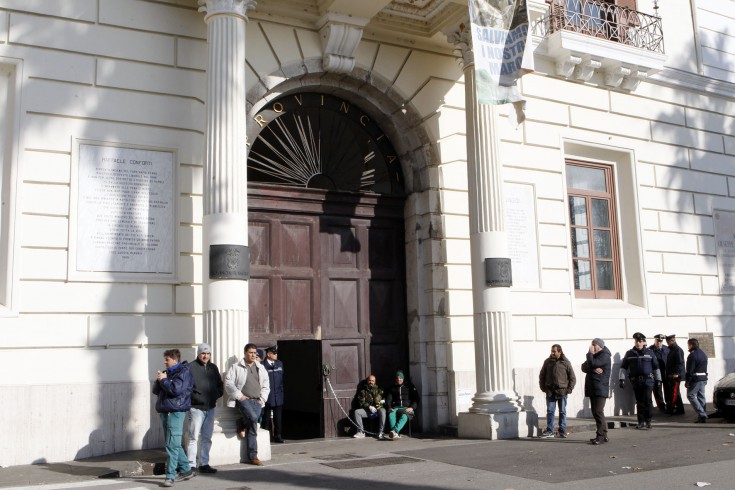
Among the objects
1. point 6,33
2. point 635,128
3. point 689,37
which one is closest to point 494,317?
point 635,128

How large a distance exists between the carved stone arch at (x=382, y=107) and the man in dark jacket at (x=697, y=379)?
20.3 ft

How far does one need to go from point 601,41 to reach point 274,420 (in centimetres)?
1011

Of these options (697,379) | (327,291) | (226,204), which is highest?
(226,204)

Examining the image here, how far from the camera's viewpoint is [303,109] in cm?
1320

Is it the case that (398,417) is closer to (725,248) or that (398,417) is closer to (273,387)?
(273,387)

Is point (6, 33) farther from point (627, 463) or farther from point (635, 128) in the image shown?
point (635, 128)

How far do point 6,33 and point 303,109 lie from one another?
15.9 feet

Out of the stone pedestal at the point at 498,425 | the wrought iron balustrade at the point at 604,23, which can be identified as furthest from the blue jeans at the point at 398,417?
the wrought iron balustrade at the point at 604,23

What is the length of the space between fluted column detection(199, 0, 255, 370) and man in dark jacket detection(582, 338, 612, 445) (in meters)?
5.46

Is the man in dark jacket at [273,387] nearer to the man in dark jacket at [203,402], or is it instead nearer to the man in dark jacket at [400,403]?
the man in dark jacket at [400,403]

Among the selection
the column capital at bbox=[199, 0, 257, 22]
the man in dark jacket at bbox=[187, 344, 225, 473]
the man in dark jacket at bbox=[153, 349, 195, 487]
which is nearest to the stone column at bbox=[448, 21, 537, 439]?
the column capital at bbox=[199, 0, 257, 22]

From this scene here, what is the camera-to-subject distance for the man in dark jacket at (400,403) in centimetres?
1249

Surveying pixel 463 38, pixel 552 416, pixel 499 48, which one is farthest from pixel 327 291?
pixel 463 38

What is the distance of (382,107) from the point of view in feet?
45.0
